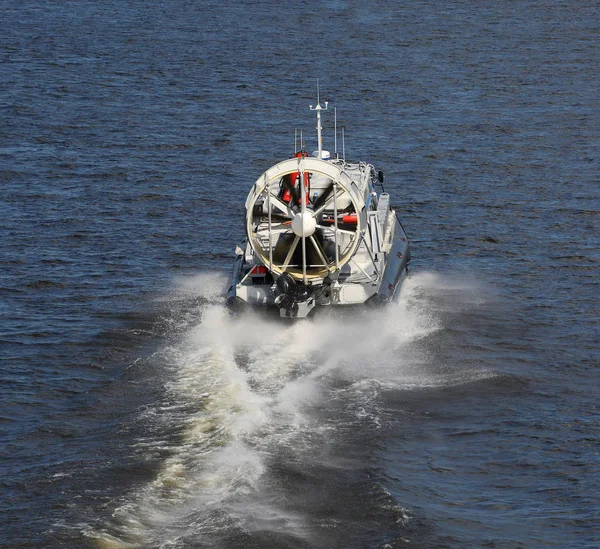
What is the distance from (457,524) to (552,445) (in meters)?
6.24

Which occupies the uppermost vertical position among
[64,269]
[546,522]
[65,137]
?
[65,137]

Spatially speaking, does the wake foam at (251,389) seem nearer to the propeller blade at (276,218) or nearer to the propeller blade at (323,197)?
the propeller blade at (276,218)

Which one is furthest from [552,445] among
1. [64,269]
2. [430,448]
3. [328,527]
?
[64,269]

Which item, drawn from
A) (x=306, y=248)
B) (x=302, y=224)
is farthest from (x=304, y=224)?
(x=306, y=248)

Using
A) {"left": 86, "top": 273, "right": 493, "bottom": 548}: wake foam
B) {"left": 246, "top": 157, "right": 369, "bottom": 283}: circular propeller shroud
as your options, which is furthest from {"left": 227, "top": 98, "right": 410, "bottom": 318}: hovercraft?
{"left": 86, "top": 273, "right": 493, "bottom": 548}: wake foam

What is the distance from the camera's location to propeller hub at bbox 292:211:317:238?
40.5m

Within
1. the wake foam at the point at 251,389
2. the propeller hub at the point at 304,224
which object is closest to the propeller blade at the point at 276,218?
the propeller hub at the point at 304,224

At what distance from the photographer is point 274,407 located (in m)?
34.7

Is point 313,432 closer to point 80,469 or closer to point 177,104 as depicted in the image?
point 80,469

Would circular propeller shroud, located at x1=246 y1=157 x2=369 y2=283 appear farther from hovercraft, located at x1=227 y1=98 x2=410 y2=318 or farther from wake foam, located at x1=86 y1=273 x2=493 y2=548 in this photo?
wake foam, located at x1=86 y1=273 x2=493 y2=548

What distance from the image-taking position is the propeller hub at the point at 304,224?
40.5 m

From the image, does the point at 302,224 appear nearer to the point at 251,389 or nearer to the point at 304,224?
the point at 304,224

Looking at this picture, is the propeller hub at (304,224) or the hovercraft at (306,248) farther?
the hovercraft at (306,248)

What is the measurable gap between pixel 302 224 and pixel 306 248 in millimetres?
1382
